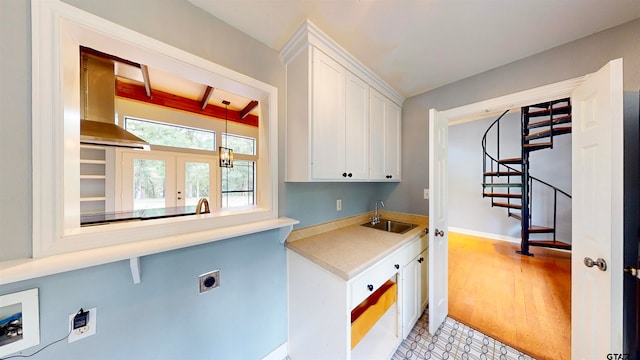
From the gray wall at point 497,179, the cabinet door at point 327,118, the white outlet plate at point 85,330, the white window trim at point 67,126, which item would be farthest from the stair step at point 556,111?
the white outlet plate at point 85,330

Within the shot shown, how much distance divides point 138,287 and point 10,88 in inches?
39.0

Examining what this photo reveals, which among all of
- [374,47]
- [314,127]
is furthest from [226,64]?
[374,47]

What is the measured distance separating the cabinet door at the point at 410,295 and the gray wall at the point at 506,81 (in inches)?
28.7

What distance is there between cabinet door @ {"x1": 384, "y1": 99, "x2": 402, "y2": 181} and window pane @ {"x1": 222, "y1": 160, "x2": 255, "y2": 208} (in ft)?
9.98

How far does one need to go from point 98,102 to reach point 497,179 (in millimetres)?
6694

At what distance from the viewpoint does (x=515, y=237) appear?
4188 mm

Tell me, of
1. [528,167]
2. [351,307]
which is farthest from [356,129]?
[528,167]

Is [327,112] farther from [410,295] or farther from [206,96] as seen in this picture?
[206,96]

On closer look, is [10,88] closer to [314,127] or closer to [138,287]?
[138,287]

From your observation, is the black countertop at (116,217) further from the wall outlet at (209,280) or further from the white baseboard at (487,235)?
Result: the white baseboard at (487,235)

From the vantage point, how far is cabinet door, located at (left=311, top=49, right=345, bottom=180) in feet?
4.71

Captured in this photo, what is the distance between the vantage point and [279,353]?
5.05 ft

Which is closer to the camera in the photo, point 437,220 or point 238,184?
point 437,220

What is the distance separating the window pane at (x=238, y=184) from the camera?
4.24m
